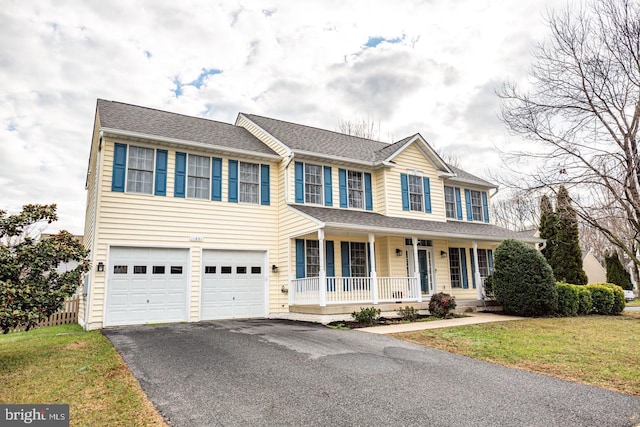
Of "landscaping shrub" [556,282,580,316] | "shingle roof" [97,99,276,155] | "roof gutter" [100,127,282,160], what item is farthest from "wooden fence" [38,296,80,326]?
"landscaping shrub" [556,282,580,316]

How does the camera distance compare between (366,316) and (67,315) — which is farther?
(67,315)

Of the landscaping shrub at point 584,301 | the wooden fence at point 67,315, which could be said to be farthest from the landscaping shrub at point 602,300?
the wooden fence at point 67,315

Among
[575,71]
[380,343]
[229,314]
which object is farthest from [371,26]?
[229,314]

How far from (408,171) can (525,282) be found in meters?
6.02

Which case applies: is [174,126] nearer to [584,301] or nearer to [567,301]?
[567,301]

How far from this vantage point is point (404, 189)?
15.9 metres

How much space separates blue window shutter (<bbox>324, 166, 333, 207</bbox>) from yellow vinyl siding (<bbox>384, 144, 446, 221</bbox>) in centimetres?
235

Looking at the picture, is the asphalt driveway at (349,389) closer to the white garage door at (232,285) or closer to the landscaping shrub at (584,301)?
the white garage door at (232,285)

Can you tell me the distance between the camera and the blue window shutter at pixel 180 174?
12429mm

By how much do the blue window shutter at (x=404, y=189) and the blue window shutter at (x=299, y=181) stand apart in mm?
4313

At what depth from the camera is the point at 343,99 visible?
2342 centimetres

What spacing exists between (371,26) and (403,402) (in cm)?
1109

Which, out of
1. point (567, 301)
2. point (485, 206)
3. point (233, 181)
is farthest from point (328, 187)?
→ point (567, 301)

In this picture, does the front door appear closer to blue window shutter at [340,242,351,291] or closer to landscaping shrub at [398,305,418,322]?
blue window shutter at [340,242,351,291]
